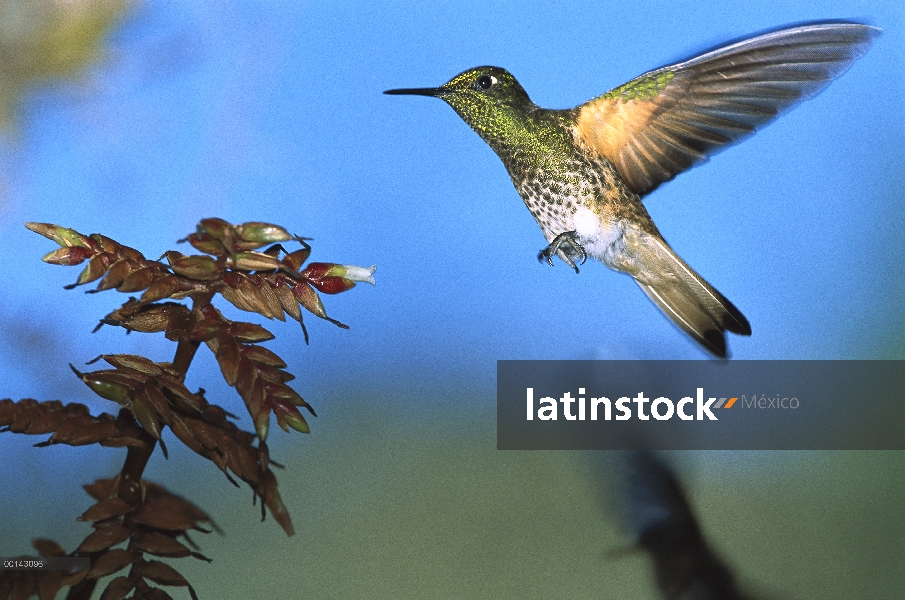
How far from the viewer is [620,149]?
0.82 metres

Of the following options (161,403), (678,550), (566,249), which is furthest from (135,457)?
(566,249)

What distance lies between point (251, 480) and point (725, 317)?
63 centimetres

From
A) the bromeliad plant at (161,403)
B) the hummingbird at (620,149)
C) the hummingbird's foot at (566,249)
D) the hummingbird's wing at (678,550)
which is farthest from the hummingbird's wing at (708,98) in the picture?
the bromeliad plant at (161,403)

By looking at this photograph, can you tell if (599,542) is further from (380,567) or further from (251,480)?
(251,480)

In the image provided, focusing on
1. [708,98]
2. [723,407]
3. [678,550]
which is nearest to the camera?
[678,550]

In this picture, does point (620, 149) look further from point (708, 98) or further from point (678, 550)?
point (678, 550)

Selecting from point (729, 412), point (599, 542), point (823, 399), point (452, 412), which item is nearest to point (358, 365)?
point (452, 412)

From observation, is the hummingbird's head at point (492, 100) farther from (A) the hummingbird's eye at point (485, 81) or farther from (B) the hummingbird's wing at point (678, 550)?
(B) the hummingbird's wing at point (678, 550)

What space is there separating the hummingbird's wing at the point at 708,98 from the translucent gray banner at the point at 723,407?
415mm

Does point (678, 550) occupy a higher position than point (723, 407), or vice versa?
point (723, 407)

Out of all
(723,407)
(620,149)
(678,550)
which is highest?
(620,149)

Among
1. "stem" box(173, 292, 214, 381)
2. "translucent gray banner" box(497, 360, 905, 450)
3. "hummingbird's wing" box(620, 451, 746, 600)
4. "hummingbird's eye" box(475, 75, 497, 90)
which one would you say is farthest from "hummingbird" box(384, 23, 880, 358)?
"stem" box(173, 292, 214, 381)

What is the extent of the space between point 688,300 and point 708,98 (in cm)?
21

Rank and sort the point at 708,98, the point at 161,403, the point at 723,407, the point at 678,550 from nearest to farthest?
the point at 161,403
the point at 678,550
the point at 708,98
the point at 723,407
